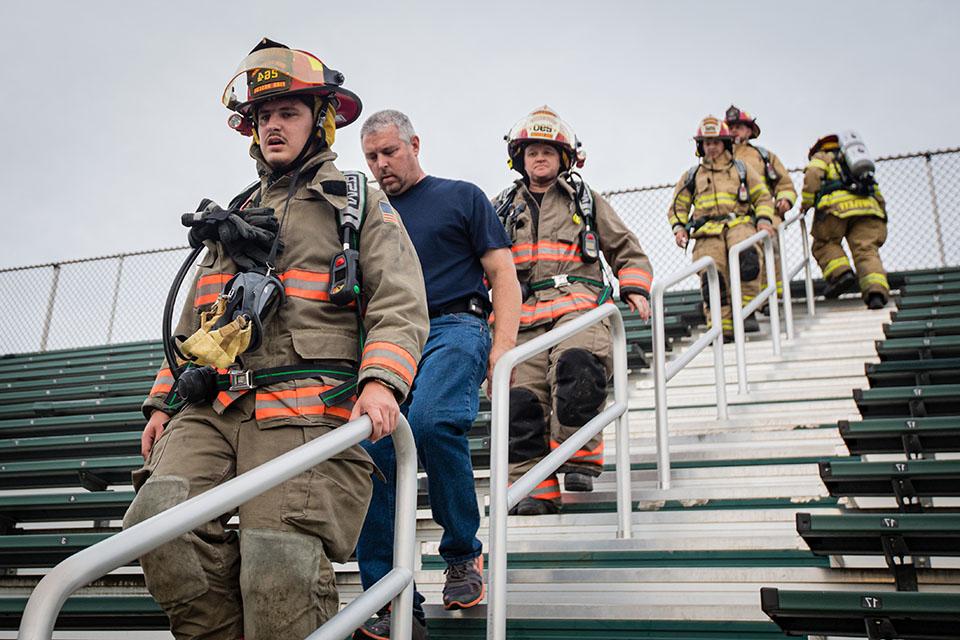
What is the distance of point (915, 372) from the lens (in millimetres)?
5695

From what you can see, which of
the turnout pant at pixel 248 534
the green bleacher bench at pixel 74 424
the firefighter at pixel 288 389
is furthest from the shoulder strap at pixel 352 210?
the green bleacher bench at pixel 74 424

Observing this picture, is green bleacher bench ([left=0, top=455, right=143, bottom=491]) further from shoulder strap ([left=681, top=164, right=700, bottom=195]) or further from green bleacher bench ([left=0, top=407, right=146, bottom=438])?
shoulder strap ([left=681, top=164, right=700, bottom=195])

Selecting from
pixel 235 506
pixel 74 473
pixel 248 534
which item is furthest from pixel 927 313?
pixel 235 506

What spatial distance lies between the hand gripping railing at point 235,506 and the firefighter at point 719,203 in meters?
5.66

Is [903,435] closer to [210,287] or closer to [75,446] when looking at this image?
[210,287]

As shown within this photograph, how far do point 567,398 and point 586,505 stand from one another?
533 mm

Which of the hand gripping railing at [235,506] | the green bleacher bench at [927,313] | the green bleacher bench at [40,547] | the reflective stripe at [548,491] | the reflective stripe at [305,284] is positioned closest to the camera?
the hand gripping railing at [235,506]

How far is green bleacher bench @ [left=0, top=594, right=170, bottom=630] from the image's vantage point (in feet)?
13.3

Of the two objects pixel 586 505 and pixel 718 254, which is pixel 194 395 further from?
pixel 718 254

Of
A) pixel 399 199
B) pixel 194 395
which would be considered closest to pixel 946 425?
pixel 399 199

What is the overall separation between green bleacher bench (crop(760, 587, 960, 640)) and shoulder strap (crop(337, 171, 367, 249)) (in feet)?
5.00

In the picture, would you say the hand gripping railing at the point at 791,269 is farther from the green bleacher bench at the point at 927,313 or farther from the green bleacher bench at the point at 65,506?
the green bleacher bench at the point at 65,506

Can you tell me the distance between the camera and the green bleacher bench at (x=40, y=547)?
4.66 metres

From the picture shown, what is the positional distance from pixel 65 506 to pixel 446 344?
109 inches
